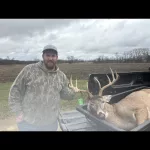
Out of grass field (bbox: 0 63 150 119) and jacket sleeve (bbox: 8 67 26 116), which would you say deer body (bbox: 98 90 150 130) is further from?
jacket sleeve (bbox: 8 67 26 116)

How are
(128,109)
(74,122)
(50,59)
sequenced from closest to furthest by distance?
(50,59) < (74,122) < (128,109)

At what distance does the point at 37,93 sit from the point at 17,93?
186 mm

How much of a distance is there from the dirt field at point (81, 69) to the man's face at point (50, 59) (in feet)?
0.28

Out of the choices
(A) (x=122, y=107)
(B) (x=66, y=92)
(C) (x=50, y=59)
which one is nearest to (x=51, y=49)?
(C) (x=50, y=59)

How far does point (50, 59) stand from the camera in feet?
9.53

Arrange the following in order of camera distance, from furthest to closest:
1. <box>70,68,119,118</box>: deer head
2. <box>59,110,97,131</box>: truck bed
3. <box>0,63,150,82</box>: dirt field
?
1. <box>70,68,119,118</box>: deer head
2. <box>0,63,150,82</box>: dirt field
3. <box>59,110,97,131</box>: truck bed

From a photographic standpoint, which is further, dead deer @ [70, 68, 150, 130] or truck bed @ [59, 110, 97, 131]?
dead deer @ [70, 68, 150, 130]

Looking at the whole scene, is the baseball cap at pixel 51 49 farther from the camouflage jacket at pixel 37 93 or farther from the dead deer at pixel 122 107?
the dead deer at pixel 122 107

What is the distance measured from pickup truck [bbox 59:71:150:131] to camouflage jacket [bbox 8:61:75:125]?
180 millimetres

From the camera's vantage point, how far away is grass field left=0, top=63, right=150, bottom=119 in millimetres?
3023

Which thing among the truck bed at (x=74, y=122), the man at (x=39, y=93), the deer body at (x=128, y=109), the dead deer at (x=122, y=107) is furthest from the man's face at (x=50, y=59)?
the deer body at (x=128, y=109)

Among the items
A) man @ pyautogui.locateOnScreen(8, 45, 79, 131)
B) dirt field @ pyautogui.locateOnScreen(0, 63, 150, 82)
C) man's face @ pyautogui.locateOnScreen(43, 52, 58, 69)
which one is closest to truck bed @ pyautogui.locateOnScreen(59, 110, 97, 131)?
man @ pyautogui.locateOnScreen(8, 45, 79, 131)

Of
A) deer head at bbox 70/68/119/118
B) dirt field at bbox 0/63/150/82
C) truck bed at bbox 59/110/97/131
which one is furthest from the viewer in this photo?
deer head at bbox 70/68/119/118

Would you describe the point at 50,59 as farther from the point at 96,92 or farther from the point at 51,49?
the point at 96,92
